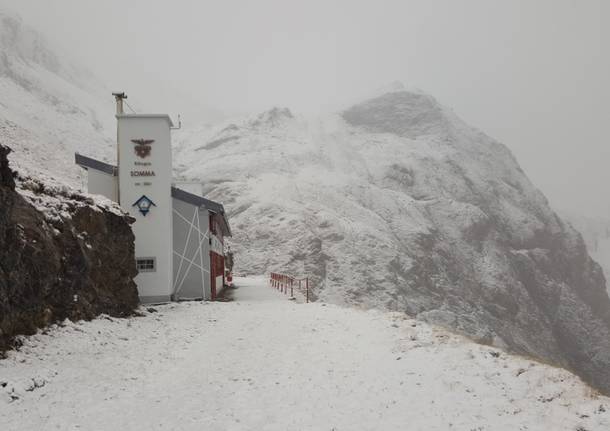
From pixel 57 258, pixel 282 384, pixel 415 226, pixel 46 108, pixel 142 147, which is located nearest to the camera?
pixel 282 384

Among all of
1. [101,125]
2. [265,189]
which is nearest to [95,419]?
[265,189]

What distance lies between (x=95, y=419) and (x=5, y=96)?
299 ft

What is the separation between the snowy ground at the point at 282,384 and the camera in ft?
26.9

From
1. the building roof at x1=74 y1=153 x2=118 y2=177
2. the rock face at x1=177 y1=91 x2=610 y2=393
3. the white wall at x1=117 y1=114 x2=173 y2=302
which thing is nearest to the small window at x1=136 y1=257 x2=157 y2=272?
the white wall at x1=117 y1=114 x2=173 y2=302

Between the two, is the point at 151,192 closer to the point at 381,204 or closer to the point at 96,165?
the point at 96,165

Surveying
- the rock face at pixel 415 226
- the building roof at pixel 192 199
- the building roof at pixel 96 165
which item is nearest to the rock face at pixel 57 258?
the building roof at pixel 192 199

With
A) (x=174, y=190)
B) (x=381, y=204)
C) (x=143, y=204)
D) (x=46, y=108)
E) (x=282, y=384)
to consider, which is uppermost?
(x=46, y=108)

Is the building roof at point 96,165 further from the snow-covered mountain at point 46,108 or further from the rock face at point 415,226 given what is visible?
the snow-covered mountain at point 46,108

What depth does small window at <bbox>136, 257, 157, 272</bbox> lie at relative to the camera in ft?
76.4

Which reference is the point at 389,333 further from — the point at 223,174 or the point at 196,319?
the point at 223,174

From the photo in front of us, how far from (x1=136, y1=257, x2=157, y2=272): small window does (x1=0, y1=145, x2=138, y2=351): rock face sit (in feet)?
10.1

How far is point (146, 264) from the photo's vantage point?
76.6 feet

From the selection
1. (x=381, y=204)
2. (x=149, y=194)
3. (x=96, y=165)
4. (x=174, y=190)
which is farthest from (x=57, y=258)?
(x=381, y=204)

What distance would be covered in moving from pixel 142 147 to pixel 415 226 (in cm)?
6223
